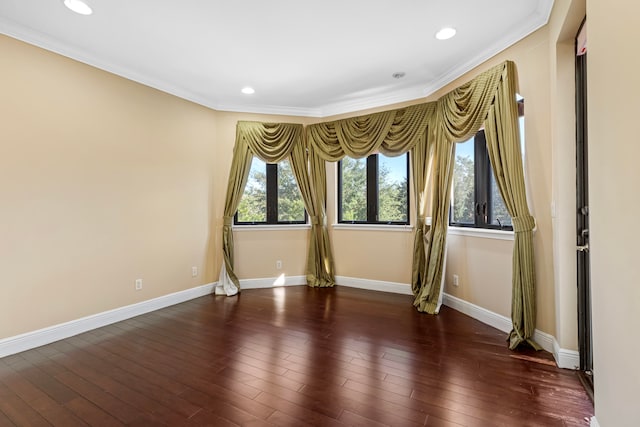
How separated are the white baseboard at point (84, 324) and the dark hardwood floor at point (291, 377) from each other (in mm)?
87

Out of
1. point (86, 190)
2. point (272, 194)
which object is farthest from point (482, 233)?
point (86, 190)

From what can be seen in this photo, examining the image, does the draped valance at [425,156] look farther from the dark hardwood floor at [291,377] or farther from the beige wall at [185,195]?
the dark hardwood floor at [291,377]

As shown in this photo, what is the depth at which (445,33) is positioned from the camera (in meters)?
2.70

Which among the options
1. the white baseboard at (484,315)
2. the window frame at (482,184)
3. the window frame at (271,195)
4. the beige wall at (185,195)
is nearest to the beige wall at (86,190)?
the beige wall at (185,195)

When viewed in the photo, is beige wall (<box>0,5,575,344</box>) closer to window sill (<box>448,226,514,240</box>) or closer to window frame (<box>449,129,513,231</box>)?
window sill (<box>448,226,514,240</box>)

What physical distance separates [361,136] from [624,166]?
3237 mm

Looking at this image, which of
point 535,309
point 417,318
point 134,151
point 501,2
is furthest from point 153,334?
point 501,2

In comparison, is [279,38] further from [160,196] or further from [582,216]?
[582,216]

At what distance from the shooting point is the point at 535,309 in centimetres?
253

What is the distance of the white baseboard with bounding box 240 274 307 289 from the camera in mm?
4523

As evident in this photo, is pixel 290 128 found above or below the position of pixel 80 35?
below

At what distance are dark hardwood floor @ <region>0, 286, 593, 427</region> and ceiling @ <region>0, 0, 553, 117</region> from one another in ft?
9.06

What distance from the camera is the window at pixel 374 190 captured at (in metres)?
4.29

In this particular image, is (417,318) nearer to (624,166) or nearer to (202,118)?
(624,166)
